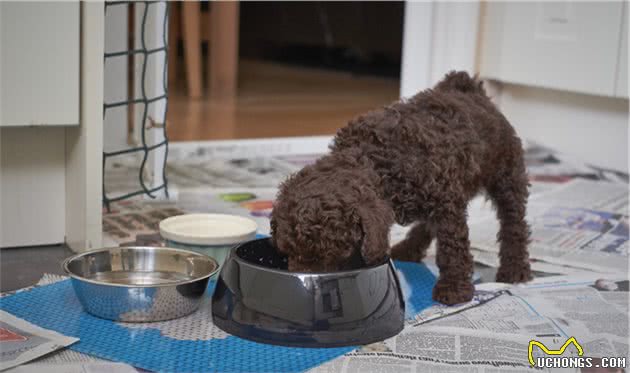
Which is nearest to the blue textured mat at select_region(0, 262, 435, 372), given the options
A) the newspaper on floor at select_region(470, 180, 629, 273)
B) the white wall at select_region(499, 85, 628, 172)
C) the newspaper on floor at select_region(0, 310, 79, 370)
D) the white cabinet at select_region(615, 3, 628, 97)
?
the newspaper on floor at select_region(0, 310, 79, 370)

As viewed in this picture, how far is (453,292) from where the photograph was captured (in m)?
1.65

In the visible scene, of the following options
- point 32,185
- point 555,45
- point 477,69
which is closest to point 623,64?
point 555,45

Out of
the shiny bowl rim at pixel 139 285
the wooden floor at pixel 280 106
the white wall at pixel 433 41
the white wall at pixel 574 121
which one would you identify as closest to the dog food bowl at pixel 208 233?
the shiny bowl rim at pixel 139 285

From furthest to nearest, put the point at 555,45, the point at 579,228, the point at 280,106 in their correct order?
the point at 280,106, the point at 555,45, the point at 579,228

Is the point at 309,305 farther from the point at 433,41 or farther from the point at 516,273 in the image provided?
the point at 433,41

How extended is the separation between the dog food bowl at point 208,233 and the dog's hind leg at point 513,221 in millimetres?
514

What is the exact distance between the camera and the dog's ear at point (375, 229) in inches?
53.7

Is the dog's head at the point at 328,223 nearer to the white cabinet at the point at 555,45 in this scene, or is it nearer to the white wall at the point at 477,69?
the white cabinet at the point at 555,45

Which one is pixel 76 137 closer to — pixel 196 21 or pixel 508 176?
pixel 508 176

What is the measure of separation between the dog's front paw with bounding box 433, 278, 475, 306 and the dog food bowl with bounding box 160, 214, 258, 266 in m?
0.39

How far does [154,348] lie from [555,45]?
2.08m

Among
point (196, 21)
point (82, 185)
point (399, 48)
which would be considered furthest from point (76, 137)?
point (399, 48)

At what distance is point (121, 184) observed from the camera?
248 centimetres

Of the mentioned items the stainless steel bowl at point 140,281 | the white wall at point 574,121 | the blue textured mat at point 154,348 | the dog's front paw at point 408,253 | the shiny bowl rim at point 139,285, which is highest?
the white wall at point 574,121
